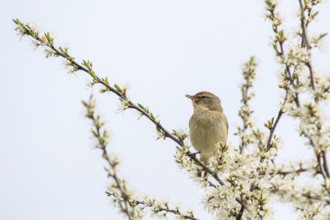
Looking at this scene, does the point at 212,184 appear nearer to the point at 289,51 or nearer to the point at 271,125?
the point at 271,125

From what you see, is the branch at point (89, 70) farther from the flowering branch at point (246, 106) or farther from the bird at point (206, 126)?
the bird at point (206, 126)

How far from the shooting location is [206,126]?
9.09 metres

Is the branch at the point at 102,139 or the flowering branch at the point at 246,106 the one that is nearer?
the branch at the point at 102,139

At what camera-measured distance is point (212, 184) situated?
5.46 m

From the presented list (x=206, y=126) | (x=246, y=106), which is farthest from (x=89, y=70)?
(x=206, y=126)

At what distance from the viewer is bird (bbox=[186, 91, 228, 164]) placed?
8938 mm

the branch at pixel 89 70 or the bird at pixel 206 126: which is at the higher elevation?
the bird at pixel 206 126

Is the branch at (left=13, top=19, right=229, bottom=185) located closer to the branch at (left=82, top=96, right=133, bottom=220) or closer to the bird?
the branch at (left=82, top=96, right=133, bottom=220)

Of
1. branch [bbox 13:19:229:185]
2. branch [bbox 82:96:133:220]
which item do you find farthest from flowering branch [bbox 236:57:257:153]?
branch [bbox 82:96:133:220]

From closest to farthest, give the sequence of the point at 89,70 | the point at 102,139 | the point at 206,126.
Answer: the point at 102,139
the point at 89,70
the point at 206,126

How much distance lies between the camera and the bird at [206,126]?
8.94m

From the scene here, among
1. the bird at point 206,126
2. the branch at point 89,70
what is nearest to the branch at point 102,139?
the branch at point 89,70

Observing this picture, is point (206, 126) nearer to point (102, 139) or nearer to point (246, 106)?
point (246, 106)

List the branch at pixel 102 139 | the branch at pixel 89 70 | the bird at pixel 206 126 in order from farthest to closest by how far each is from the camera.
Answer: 1. the bird at pixel 206 126
2. the branch at pixel 89 70
3. the branch at pixel 102 139
